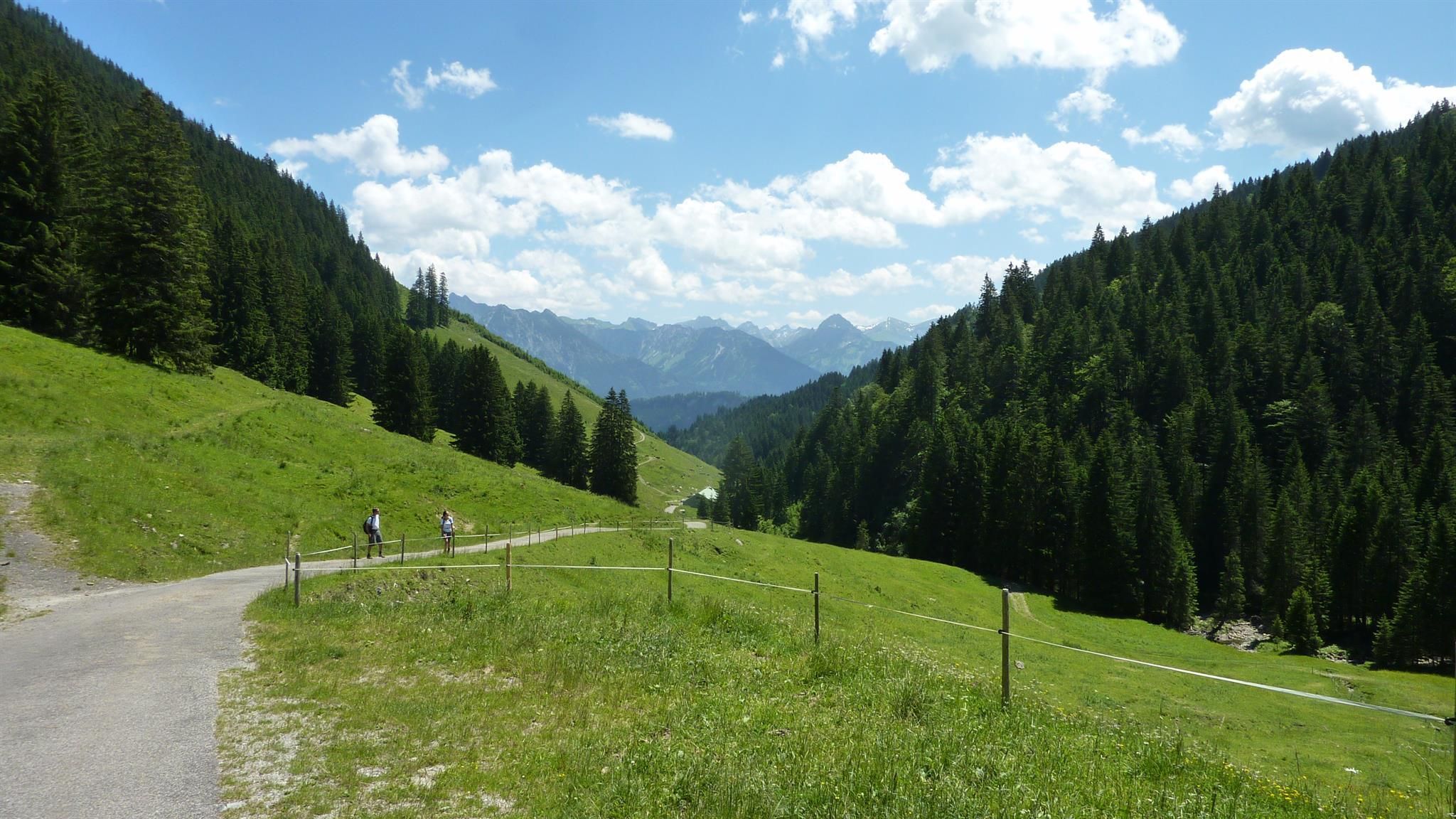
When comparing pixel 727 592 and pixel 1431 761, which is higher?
pixel 1431 761

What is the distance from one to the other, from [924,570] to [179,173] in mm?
70451

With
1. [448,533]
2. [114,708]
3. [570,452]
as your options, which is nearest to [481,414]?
[570,452]

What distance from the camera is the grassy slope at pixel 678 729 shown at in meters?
7.87

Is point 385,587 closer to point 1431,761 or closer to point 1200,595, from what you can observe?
point 1431,761

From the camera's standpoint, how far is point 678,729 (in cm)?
1012

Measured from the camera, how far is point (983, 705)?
37.1ft

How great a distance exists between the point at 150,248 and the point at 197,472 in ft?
75.6

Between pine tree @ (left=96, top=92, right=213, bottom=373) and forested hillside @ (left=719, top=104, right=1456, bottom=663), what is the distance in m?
83.7

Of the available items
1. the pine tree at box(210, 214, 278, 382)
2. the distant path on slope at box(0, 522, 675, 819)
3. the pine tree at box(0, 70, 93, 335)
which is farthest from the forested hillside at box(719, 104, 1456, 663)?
the pine tree at box(0, 70, 93, 335)

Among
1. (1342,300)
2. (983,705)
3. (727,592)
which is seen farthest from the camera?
(1342,300)

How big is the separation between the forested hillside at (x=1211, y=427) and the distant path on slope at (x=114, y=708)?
8335cm

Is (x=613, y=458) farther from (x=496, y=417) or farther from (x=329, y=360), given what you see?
(x=329, y=360)

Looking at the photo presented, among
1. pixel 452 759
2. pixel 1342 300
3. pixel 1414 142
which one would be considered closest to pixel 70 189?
pixel 452 759

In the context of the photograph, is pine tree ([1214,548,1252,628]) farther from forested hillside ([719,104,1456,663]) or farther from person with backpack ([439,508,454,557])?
person with backpack ([439,508,454,557])
